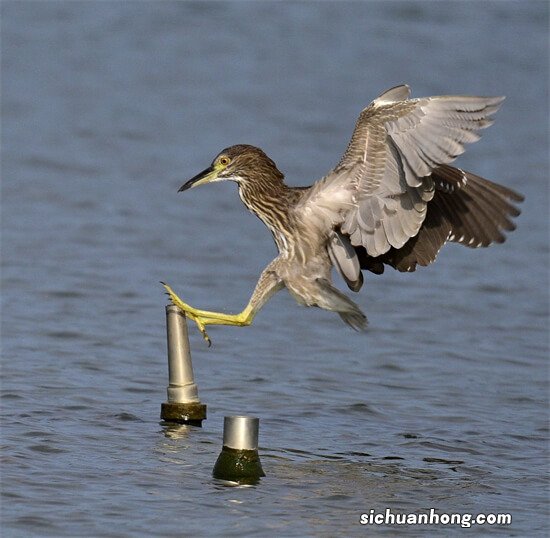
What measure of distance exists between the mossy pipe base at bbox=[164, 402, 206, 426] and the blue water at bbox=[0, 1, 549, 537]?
0.10 meters

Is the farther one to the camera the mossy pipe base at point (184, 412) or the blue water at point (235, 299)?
the mossy pipe base at point (184, 412)

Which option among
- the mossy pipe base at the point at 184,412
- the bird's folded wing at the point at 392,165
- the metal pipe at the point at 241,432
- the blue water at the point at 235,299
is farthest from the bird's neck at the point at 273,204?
the metal pipe at the point at 241,432

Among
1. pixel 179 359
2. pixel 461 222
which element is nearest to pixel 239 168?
pixel 179 359

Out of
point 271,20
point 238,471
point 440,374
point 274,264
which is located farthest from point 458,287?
point 271,20

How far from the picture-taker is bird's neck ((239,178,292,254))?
7.21m

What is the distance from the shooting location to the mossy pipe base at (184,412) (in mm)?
7160

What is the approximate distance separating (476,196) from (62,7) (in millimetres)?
14294

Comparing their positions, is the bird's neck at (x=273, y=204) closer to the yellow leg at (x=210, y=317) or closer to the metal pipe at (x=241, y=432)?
the yellow leg at (x=210, y=317)

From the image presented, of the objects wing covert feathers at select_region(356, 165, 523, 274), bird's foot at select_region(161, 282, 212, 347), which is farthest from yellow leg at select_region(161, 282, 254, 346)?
wing covert feathers at select_region(356, 165, 523, 274)

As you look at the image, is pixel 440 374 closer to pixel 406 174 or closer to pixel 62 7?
pixel 406 174

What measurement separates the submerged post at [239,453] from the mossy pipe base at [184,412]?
0.87m

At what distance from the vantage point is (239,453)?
6.19m

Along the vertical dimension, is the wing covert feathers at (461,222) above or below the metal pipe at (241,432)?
above

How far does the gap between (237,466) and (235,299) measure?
405 cm
